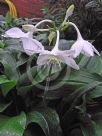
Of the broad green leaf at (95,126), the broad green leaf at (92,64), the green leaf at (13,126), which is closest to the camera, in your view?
the green leaf at (13,126)

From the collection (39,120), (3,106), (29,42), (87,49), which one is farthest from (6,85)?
(87,49)

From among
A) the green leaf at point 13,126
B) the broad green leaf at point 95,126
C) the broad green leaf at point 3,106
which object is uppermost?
the broad green leaf at point 3,106

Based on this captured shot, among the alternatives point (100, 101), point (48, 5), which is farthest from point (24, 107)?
point (48, 5)

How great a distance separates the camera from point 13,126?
1555mm

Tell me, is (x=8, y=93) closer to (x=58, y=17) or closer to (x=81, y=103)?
(x=81, y=103)

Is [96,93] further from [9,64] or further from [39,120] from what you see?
[9,64]

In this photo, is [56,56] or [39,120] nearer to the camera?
[56,56]

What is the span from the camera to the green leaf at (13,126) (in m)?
1.52

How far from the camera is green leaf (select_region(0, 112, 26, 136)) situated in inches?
60.0

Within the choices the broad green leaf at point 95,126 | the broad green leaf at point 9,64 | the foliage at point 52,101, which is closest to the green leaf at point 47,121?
the foliage at point 52,101

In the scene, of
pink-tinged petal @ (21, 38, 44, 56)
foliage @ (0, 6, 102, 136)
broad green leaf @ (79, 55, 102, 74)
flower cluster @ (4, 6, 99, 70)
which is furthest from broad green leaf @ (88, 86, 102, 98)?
pink-tinged petal @ (21, 38, 44, 56)

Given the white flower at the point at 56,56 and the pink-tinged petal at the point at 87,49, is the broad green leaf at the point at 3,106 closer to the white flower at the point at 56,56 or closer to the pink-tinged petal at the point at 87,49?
the white flower at the point at 56,56

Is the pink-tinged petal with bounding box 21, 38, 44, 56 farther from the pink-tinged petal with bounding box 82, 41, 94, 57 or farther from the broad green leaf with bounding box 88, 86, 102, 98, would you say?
the broad green leaf with bounding box 88, 86, 102, 98

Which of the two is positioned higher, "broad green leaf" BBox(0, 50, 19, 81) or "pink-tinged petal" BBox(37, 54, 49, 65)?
"pink-tinged petal" BBox(37, 54, 49, 65)
